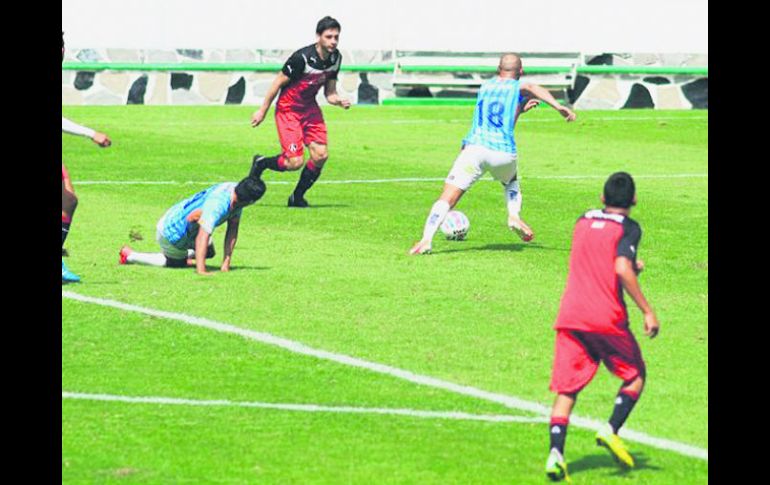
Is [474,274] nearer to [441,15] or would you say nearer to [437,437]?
[437,437]

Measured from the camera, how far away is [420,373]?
11.7 m

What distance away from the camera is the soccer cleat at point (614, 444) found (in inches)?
364

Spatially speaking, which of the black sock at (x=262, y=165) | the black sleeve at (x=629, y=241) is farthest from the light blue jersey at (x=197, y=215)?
the black sleeve at (x=629, y=241)

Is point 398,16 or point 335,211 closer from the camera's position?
point 335,211

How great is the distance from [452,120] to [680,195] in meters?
11.6

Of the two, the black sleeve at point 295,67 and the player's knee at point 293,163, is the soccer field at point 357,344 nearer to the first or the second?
the player's knee at point 293,163

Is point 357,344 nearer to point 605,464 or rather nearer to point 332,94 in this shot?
point 605,464

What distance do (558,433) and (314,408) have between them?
6.49 feet

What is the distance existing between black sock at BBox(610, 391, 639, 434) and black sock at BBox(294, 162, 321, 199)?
12.2 m

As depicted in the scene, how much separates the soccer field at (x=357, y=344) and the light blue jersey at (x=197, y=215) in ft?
1.03

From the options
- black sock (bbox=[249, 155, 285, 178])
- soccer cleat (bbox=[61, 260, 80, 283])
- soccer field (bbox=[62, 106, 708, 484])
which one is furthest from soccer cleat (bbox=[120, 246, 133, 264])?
black sock (bbox=[249, 155, 285, 178])

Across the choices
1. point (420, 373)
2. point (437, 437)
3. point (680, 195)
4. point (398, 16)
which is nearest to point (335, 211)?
point (680, 195)

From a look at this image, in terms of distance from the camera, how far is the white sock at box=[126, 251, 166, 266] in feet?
53.3

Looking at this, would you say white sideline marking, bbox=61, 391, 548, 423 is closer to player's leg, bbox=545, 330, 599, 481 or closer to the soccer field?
the soccer field
